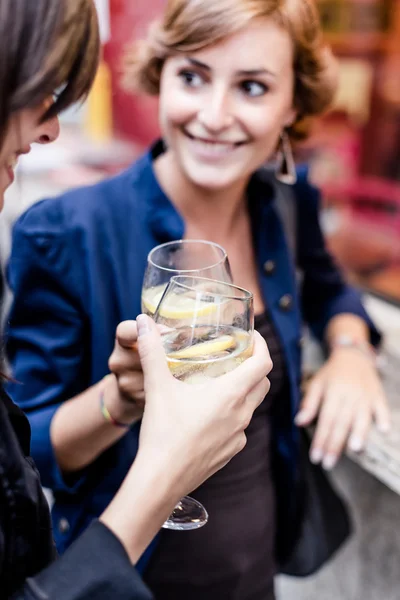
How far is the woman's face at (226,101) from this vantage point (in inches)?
39.4

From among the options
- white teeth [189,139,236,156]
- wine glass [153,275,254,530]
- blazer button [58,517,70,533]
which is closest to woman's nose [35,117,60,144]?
wine glass [153,275,254,530]

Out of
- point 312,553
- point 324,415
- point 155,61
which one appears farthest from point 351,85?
point 312,553

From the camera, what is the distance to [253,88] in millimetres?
1034

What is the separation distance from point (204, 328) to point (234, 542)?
539mm

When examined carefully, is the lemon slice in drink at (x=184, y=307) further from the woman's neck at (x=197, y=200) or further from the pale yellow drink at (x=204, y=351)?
the woman's neck at (x=197, y=200)

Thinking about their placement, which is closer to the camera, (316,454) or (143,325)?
(143,325)

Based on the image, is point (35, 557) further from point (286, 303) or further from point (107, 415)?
point (286, 303)

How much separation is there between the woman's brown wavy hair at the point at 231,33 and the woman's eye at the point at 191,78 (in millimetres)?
35

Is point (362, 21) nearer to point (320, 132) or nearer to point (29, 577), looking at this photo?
point (320, 132)

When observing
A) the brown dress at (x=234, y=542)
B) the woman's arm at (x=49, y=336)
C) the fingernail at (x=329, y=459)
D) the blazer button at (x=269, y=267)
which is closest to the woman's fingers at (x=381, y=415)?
the fingernail at (x=329, y=459)

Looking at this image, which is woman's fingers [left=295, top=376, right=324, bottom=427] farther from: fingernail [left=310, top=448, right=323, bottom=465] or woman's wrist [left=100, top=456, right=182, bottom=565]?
woman's wrist [left=100, top=456, right=182, bottom=565]

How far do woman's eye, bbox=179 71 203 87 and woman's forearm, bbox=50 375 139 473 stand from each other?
48 centimetres

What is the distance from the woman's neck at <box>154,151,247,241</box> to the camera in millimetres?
1145

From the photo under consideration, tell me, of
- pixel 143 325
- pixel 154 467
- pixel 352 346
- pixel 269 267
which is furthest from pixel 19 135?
pixel 352 346
